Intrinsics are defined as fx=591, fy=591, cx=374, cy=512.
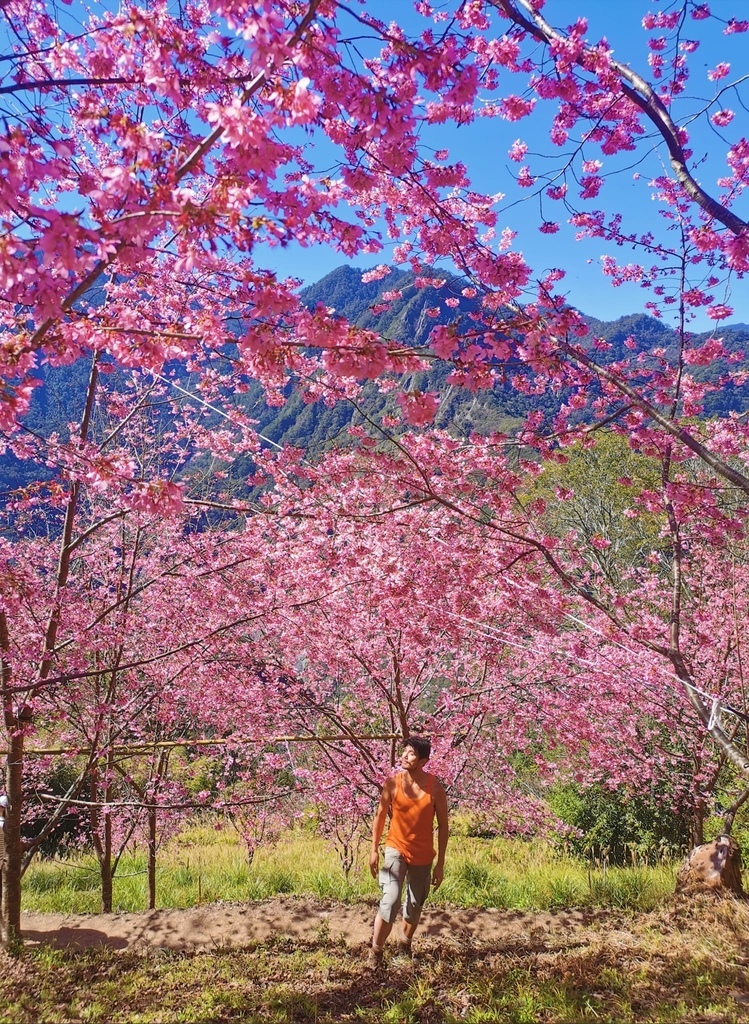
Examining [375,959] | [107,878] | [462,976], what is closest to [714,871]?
[462,976]

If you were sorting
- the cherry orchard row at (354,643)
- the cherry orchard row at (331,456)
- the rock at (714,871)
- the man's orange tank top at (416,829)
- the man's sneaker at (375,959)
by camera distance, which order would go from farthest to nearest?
the rock at (714,871), the cherry orchard row at (354,643), the man's sneaker at (375,959), the man's orange tank top at (416,829), the cherry orchard row at (331,456)

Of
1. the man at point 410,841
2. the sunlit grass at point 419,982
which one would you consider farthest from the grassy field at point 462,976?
the man at point 410,841

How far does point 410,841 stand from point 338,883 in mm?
2793

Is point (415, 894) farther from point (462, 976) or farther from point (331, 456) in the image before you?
point (331, 456)

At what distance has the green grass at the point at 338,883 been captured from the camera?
Result: 5566 millimetres

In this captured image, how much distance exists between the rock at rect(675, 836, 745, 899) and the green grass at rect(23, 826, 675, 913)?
358mm

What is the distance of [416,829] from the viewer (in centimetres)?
381

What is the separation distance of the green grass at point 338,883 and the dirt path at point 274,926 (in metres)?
0.38

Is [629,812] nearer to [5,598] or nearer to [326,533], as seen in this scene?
[326,533]

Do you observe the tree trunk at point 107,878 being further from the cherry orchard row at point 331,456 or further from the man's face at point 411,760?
the man's face at point 411,760

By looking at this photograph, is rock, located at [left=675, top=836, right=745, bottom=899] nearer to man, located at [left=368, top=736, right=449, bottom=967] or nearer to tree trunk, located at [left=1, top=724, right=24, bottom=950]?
man, located at [left=368, top=736, right=449, bottom=967]

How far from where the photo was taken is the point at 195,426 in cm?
664

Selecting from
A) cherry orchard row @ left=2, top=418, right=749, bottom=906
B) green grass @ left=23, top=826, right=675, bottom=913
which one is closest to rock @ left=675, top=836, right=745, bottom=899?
green grass @ left=23, top=826, right=675, bottom=913

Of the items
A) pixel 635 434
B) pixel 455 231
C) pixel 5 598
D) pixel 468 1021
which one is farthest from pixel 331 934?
pixel 455 231
